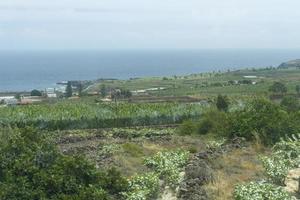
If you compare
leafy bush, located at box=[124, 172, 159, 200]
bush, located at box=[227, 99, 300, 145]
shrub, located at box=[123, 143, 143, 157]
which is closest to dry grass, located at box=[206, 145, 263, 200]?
leafy bush, located at box=[124, 172, 159, 200]

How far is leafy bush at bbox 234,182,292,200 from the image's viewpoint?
48.5 ft

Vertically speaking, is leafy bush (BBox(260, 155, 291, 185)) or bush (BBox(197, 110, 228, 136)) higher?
leafy bush (BBox(260, 155, 291, 185))

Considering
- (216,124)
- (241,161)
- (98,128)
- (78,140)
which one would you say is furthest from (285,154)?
(98,128)

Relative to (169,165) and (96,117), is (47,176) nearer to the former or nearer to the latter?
(169,165)

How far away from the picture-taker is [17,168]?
53.5 ft

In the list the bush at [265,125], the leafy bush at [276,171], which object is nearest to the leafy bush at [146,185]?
the leafy bush at [276,171]

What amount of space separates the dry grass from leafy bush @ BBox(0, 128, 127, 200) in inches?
119

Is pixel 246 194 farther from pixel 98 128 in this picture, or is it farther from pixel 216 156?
pixel 98 128

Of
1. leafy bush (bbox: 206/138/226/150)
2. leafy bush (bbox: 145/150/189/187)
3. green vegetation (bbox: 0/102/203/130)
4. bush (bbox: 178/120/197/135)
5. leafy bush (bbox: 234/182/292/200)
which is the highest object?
leafy bush (bbox: 234/182/292/200)

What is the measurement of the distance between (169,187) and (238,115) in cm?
1455

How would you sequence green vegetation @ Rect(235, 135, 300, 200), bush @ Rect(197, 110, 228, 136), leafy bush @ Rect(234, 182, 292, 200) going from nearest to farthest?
leafy bush @ Rect(234, 182, 292, 200) < green vegetation @ Rect(235, 135, 300, 200) < bush @ Rect(197, 110, 228, 136)

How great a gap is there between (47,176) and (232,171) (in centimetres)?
779

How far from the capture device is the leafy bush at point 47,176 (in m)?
15.2

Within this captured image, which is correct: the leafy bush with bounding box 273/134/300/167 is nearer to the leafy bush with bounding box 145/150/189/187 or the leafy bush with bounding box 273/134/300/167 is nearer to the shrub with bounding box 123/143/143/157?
the leafy bush with bounding box 145/150/189/187
